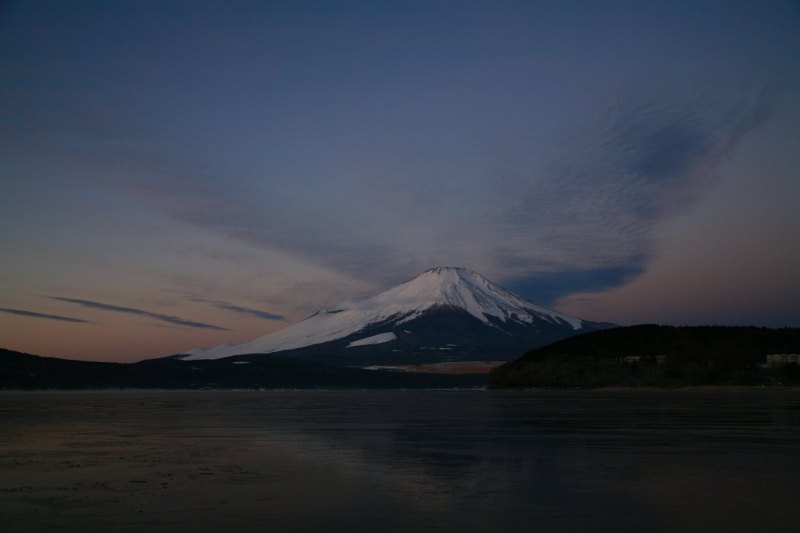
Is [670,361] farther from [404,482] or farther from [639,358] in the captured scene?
[404,482]

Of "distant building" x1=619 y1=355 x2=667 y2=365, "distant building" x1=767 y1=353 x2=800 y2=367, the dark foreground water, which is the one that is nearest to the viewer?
the dark foreground water

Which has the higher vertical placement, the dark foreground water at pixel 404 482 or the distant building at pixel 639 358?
the distant building at pixel 639 358

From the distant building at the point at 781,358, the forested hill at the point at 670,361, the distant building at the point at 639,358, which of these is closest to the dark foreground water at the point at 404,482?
the forested hill at the point at 670,361

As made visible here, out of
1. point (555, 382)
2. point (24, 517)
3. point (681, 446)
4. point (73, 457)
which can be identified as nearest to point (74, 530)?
point (24, 517)

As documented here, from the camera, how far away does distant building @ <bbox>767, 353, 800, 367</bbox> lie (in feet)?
528

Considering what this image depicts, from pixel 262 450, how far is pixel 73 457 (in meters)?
6.49

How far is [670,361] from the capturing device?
554ft

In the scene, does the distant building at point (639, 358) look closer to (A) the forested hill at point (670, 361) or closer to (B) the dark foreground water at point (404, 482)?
(A) the forested hill at point (670, 361)

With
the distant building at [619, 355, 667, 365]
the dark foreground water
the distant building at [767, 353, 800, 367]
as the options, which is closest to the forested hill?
the distant building at [619, 355, 667, 365]

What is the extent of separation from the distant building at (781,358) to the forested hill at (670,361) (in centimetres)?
189

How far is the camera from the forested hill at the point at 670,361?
157875mm

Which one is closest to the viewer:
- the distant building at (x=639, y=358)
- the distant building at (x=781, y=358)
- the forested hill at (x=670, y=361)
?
the forested hill at (x=670, y=361)

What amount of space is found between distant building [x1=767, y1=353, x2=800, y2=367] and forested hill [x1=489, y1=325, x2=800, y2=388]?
189 centimetres

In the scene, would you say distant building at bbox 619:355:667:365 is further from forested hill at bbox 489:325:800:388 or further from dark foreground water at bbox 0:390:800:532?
dark foreground water at bbox 0:390:800:532
